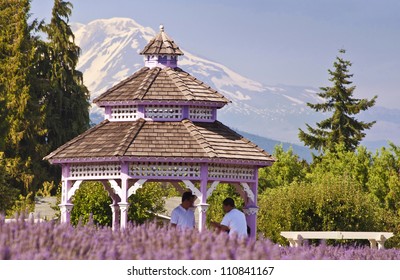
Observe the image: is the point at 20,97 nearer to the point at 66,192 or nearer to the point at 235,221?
the point at 66,192

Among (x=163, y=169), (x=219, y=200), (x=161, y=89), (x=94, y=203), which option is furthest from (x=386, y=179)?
(x=163, y=169)

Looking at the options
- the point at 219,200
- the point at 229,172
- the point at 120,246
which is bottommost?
the point at 120,246

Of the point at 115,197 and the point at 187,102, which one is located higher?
the point at 187,102

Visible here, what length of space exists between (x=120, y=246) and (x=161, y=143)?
18.5 metres

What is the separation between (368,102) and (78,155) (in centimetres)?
6921

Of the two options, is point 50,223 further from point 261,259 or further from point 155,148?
point 155,148

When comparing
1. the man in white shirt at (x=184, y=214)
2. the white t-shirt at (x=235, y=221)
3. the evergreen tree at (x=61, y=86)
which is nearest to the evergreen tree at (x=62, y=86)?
the evergreen tree at (x=61, y=86)

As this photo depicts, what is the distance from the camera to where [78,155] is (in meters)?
32.8

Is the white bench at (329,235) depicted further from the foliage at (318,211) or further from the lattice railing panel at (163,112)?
the foliage at (318,211)

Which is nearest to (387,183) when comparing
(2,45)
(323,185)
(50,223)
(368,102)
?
(323,185)

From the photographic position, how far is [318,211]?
51594 millimetres

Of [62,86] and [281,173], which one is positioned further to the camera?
[62,86]

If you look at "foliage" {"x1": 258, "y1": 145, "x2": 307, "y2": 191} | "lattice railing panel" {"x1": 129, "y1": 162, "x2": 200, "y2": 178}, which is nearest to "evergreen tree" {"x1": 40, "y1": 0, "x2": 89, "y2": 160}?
"foliage" {"x1": 258, "y1": 145, "x2": 307, "y2": 191}

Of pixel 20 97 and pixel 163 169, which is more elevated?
pixel 20 97
